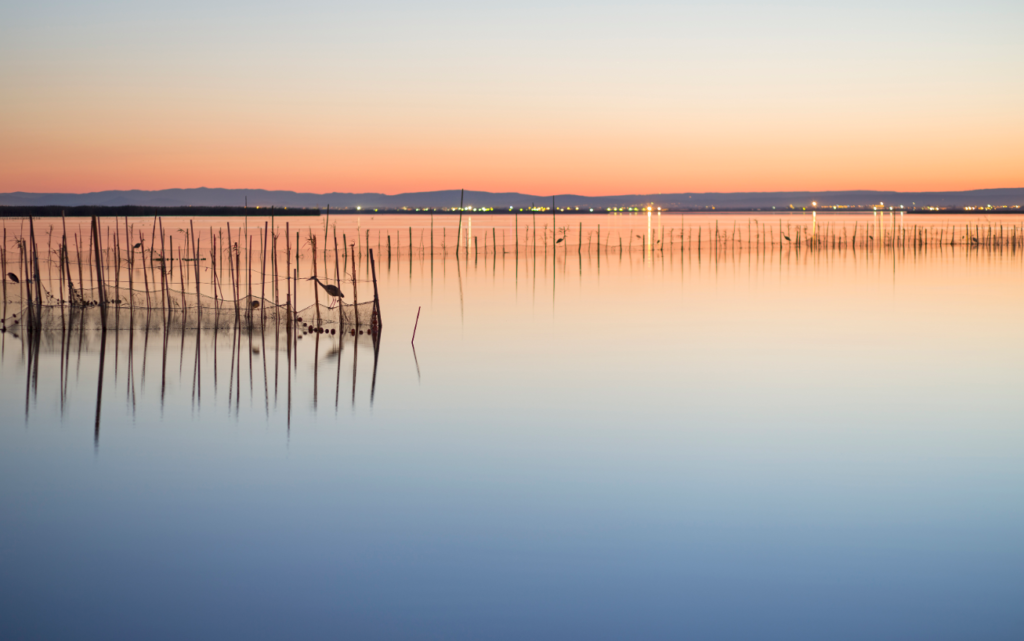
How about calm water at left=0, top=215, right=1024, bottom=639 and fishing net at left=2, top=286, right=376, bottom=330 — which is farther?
fishing net at left=2, top=286, right=376, bottom=330

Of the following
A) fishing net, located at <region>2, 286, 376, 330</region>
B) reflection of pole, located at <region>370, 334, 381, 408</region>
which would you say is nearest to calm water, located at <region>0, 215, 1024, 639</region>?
reflection of pole, located at <region>370, 334, 381, 408</region>

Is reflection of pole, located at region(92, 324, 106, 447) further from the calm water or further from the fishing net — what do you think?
the fishing net

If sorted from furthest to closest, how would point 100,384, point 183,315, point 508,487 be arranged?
point 183,315 < point 100,384 < point 508,487

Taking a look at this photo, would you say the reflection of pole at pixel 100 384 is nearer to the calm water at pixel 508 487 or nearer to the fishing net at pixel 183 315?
the calm water at pixel 508 487

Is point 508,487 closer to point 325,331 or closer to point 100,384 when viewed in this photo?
point 100,384

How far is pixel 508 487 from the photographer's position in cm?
568

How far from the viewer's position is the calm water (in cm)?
394

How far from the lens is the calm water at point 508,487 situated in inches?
155

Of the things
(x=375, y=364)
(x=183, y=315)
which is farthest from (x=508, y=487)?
(x=183, y=315)

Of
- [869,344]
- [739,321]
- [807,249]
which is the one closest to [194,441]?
[869,344]

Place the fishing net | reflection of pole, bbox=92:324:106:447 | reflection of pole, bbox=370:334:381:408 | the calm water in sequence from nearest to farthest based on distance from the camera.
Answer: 1. the calm water
2. reflection of pole, bbox=92:324:106:447
3. reflection of pole, bbox=370:334:381:408
4. the fishing net

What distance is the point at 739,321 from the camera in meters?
14.7

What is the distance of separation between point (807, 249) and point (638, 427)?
33.4 metres

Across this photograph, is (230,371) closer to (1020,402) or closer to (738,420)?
(738,420)
